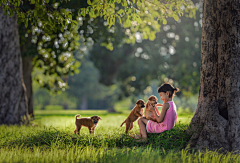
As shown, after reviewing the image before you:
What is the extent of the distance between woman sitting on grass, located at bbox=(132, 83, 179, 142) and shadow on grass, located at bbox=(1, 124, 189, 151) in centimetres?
14

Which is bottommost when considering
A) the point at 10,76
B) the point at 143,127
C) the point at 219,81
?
the point at 143,127

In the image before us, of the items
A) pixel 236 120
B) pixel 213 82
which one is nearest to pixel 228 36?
pixel 213 82

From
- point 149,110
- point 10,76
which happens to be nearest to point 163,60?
point 10,76

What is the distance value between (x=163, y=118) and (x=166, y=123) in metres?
0.13

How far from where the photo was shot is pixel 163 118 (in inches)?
209

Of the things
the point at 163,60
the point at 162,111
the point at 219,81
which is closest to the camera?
the point at 219,81

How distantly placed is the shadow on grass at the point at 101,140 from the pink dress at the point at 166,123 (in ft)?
0.46

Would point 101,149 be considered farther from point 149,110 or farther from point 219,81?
point 219,81

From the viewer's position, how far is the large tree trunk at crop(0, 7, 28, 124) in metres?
9.59

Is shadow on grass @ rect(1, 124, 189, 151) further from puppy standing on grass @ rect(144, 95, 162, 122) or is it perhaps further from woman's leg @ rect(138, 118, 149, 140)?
puppy standing on grass @ rect(144, 95, 162, 122)

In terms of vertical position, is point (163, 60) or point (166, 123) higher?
point (163, 60)

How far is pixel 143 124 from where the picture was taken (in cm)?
554

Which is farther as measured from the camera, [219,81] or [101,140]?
[101,140]

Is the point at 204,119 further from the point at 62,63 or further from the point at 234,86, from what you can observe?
the point at 62,63
